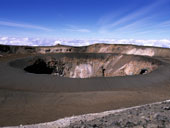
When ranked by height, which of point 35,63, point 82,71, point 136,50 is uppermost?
point 136,50

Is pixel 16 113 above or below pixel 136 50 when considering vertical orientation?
below

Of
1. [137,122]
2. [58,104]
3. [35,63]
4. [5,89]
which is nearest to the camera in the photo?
[137,122]

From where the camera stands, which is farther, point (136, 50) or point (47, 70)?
point (136, 50)

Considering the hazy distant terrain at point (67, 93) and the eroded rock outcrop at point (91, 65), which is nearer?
the hazy distant terrain at point (67, 93)

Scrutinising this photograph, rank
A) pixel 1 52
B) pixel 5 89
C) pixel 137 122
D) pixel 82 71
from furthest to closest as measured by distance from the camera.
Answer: pixel 1 52 < pixel 82 71 < pixel 5 89 < pixel 137 122

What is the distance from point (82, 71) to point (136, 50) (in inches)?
919

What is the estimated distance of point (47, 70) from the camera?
111 feet

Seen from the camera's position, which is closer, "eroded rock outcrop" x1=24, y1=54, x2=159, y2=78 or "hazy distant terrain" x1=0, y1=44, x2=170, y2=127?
"hazy distant terrain" x1=0, y1=44, x2=170, y2=127

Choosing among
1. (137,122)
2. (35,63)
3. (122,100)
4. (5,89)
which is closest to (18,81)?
(5,89)

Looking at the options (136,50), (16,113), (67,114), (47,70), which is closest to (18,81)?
(16,113)

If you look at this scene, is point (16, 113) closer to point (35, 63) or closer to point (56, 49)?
point (35, 63)

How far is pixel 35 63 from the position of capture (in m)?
29.9

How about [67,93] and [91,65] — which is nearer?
[67,93]

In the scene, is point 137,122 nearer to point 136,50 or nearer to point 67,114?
point 67,114
